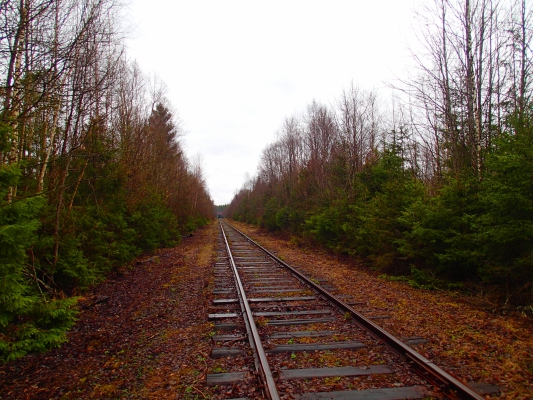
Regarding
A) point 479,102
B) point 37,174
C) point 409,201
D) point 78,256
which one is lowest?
point 78,256

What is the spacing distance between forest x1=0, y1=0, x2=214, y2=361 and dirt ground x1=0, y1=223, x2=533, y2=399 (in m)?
0.63

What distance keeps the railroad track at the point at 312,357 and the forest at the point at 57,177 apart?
295 centimetres

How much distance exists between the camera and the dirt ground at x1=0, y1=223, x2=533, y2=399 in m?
3.75

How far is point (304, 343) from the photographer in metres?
4.74

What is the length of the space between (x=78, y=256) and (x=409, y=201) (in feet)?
31.2

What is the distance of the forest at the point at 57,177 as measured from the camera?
480cm

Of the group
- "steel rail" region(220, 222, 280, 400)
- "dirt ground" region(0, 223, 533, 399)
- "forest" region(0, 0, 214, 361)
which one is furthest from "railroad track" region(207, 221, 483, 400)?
"forest" region(0, 0, 214, 361)

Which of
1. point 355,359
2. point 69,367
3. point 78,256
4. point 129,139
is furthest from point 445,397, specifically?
point 129,139

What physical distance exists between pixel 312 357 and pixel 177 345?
211 cm

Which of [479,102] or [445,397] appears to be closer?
[445,397]

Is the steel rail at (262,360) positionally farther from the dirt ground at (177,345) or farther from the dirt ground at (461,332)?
the dirt ground at (461,332)

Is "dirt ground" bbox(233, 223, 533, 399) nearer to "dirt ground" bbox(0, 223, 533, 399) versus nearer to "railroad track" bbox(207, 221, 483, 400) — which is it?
"dirt ground" bbox(0, 223, 533, 399)

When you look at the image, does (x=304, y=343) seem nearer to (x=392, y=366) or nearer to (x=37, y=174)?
(x=392, y=366)

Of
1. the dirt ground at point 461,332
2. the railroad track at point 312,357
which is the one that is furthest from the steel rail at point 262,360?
the dirt ground at point 461,332
